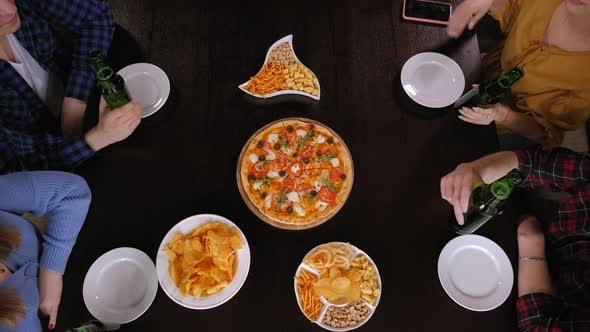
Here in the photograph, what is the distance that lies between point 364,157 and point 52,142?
1099mm

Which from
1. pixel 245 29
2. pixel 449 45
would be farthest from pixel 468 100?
pixel 245 29

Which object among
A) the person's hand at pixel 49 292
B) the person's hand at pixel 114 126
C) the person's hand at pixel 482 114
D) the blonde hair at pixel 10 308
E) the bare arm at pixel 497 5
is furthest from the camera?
the bare arm at pixel 497 5

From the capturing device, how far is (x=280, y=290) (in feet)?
4.00

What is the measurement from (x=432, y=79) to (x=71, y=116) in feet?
4.54

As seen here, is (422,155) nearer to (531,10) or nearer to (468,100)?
(468,100)

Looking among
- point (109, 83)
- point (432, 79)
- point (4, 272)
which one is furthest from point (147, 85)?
point (432, 79)

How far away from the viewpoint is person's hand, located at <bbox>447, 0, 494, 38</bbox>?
1.50 metres

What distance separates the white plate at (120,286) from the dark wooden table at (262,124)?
4 cm

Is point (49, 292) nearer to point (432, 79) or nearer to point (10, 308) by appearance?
point (10, 308)

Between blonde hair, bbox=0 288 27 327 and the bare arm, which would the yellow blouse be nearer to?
the bare arm

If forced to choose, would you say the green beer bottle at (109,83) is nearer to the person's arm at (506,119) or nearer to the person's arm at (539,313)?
the person's arm at (506,119)

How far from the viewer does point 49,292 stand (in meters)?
1.19

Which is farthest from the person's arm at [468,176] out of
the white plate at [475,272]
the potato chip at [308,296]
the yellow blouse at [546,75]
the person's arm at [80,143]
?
the person's arm at [80,143]

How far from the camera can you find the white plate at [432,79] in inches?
58.2
